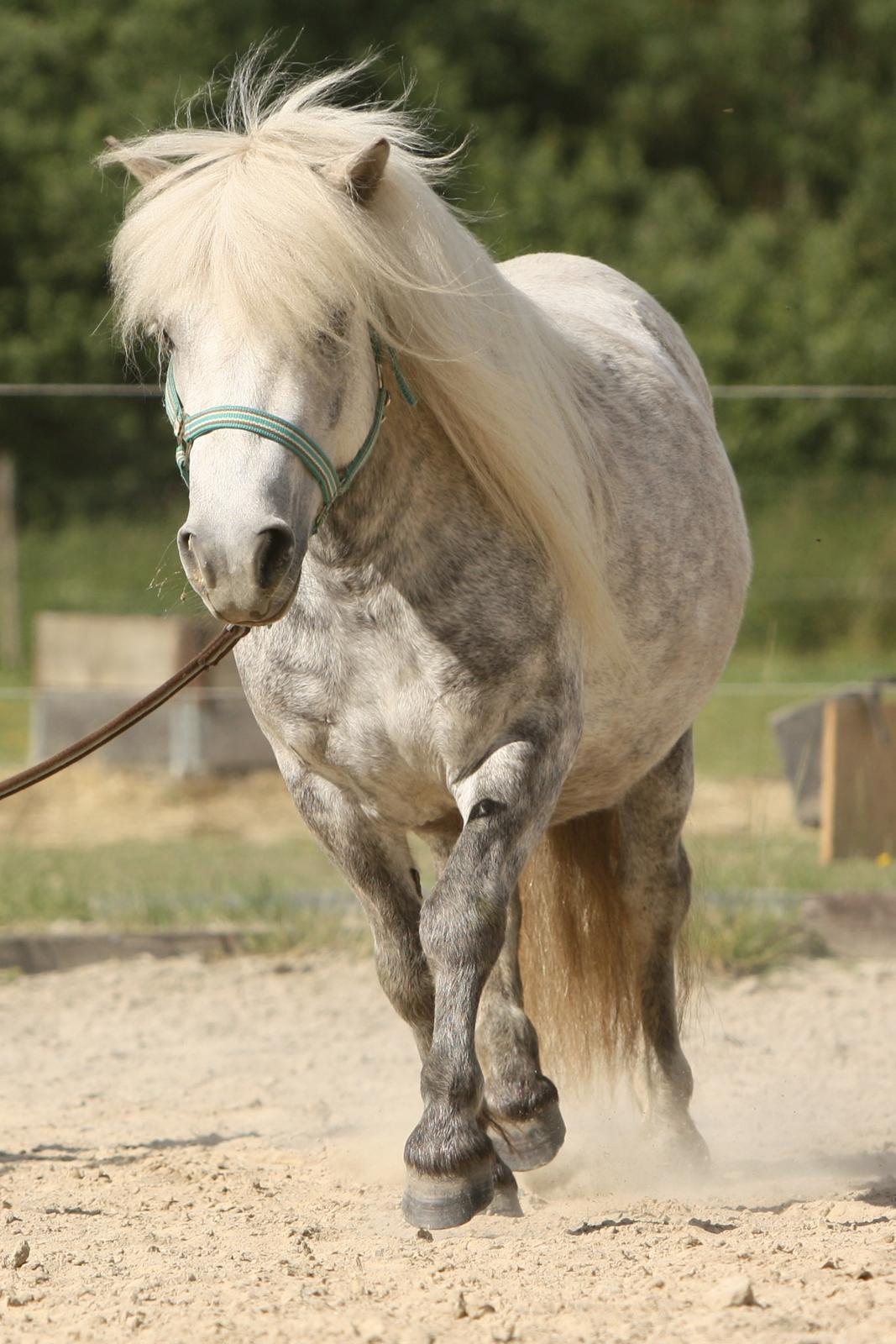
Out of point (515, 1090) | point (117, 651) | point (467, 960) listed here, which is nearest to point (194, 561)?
point (467, 960)

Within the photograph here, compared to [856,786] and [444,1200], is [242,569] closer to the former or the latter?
[444,1200]

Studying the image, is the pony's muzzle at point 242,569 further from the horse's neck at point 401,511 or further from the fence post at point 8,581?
the fence post at point 8,581

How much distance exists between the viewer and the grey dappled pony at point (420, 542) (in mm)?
2461

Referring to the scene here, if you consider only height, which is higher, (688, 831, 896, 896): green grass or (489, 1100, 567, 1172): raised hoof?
(489, 1100, 567, 1172): raised hoof

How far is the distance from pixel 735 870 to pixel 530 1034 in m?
2.70

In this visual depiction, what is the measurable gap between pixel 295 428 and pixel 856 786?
425cm

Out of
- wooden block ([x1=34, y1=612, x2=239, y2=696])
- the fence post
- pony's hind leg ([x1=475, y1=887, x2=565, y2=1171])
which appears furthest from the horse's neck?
the fence post

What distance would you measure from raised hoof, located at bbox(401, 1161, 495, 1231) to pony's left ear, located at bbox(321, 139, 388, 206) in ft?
4.98

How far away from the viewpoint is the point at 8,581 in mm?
11203

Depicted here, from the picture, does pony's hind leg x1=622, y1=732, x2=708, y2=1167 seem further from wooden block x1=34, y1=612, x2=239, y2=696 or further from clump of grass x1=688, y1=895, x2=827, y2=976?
wooden block x1=34, y1=612, x2=239, y2=696

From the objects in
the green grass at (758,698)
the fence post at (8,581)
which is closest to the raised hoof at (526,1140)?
the green grass at (758,698)

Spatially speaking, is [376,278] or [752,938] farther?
[752,938]

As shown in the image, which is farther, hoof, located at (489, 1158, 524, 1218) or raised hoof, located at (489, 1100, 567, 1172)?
raised hoof, located at (489, 1100, 567, 1172)

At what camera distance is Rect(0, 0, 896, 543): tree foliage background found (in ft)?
52.0
